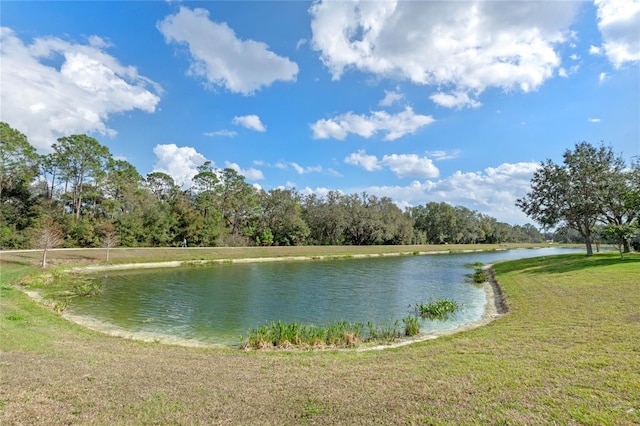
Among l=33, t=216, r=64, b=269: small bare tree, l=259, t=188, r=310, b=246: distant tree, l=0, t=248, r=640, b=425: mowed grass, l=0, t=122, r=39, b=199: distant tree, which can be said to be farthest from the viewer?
l=259, t=188, r=310, b=246: distant tree

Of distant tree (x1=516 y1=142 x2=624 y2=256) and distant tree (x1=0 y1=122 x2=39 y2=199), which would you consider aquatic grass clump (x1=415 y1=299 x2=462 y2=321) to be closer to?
Result: distant tree (x1=516 y1=142 x2=624 y2=256)

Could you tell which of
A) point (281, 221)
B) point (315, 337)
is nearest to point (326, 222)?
point (281, 221)

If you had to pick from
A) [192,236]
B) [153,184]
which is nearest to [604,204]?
[192,236]

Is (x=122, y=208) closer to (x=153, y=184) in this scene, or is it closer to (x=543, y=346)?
(x=153, y=184)

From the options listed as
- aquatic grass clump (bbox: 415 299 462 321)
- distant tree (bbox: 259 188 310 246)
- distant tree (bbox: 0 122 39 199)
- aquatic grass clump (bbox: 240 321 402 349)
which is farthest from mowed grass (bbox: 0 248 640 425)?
distant tree (bbox: 259 188 310 246)

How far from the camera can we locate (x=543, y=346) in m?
8.46

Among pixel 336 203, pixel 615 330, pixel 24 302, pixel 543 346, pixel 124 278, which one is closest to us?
Answer: pixel 543 346

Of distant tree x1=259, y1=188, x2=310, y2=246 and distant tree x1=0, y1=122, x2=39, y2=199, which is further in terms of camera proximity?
distant tree x1=259, y1=188, x2=310, y2=246

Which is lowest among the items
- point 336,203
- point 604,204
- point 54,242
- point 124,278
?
point 124,278

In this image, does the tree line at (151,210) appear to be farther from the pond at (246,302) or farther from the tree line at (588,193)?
the tree line at (588,193)

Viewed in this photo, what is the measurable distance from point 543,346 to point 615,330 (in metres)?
2.71

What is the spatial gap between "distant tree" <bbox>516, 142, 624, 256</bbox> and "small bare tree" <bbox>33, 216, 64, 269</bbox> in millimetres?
48803

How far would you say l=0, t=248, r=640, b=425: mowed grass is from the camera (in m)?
5.18

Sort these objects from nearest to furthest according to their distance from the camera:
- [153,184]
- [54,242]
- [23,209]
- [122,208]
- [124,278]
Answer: [124,278] → [54,242] → [23,209] → [122,208] → [153,184]
